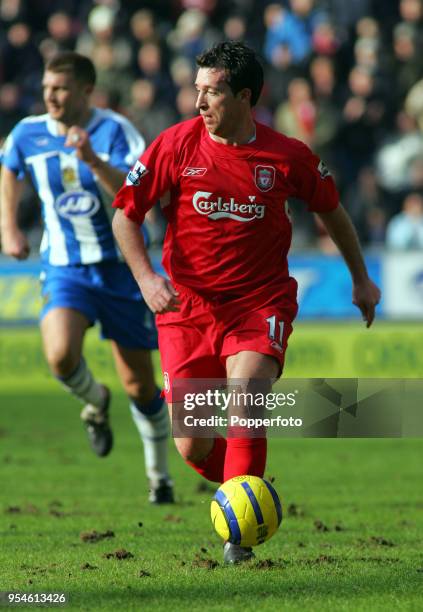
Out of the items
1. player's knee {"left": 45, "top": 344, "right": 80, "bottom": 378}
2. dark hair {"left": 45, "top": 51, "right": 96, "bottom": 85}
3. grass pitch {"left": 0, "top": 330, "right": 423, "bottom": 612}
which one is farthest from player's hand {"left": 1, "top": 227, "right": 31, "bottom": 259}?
grass pitch {"left": 0, "top": 330, "right": 423, "bottom": 612}

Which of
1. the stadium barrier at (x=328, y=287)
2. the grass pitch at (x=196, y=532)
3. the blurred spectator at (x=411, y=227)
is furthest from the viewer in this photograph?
the blurred spectator at (x=411, y=227)

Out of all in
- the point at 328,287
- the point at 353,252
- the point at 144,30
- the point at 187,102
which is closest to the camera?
the point at 353,252

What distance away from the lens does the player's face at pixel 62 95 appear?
7.79 meters

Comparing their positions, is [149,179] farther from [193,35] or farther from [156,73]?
[193,35]

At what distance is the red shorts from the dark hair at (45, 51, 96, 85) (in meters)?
2.43

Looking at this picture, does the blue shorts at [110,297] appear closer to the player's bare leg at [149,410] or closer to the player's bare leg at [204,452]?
the player's bare leg at [149,410]

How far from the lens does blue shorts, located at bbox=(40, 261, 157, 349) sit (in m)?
7.91

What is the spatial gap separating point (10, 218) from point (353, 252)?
260 centimetres

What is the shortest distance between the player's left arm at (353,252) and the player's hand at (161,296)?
101cm

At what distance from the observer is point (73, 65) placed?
25.8 feet

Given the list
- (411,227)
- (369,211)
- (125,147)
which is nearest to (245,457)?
(125,147)

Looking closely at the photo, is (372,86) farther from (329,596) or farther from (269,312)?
(329,596)

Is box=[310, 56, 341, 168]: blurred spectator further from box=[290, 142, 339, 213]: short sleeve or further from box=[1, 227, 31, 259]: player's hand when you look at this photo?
box=[290, 142, 339, 213]: short sleeve
